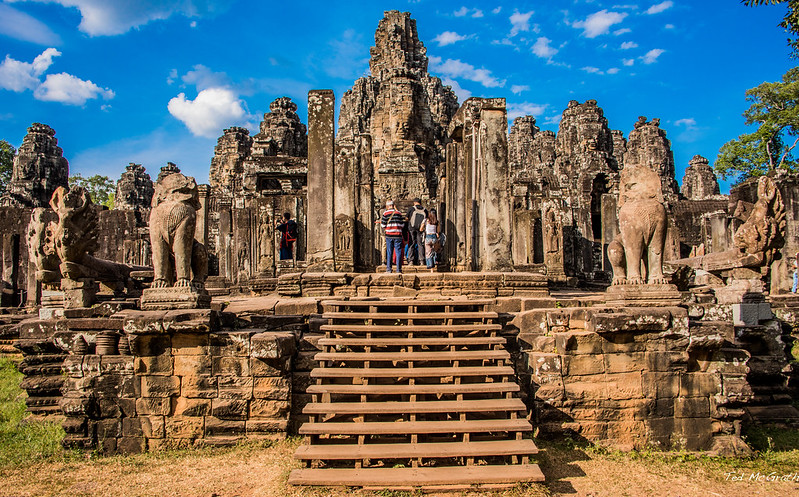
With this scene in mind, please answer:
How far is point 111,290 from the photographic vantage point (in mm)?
9242

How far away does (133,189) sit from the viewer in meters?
27.8

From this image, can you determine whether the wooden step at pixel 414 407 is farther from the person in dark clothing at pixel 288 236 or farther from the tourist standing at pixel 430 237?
the person in dark clothing at pixel 288 236

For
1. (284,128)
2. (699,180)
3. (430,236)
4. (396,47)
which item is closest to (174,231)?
(430,236)

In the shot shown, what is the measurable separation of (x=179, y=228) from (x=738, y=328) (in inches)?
306

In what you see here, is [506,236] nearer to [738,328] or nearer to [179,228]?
[738,328]

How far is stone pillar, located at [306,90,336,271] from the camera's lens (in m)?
9.73

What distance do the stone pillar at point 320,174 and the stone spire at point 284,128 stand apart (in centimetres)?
1770

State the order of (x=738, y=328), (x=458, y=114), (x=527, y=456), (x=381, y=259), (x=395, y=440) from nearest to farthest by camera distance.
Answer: (x=527, y=456) < (x=395, y=440) < (x=738, y=328) < (x=458, y=114) < (x=381, y=259)

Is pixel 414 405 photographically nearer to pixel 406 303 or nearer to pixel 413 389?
pixel 413 389

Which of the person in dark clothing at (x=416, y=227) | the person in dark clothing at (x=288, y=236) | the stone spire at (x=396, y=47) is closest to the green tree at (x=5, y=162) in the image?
the stone spire at (x=396, y=47)

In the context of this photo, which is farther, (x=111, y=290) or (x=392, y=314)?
(x=111, y=290)

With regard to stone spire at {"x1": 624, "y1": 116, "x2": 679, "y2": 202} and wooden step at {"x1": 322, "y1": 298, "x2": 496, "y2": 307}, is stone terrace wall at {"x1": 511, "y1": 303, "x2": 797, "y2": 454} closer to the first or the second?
wooden step at {"x1": 322, "y1": 298, "x2": 496, "y2": 307}

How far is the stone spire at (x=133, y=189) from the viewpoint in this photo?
27672mm

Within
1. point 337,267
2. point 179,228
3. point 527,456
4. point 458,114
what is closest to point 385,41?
point 458,114
